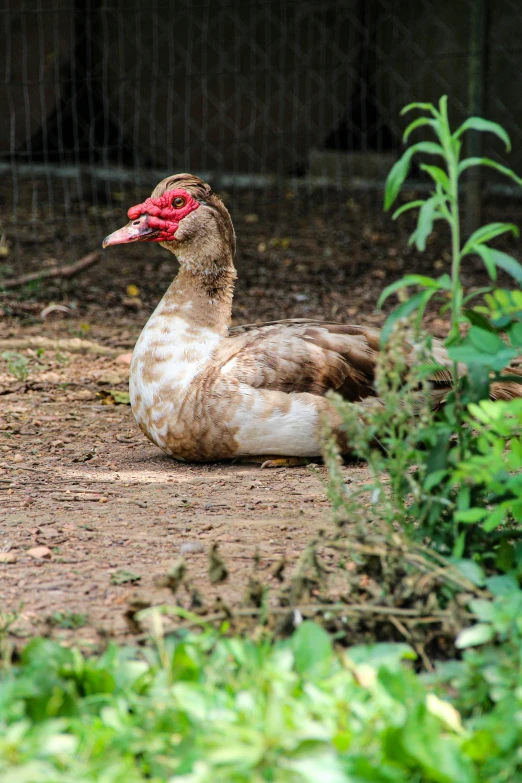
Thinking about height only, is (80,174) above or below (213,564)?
below

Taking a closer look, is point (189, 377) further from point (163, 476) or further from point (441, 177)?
point (441, 177)

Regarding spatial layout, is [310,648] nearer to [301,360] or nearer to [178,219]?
[301,360]

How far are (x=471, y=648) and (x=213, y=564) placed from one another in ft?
1.94

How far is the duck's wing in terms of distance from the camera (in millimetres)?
4004

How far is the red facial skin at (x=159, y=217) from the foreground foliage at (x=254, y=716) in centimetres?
237

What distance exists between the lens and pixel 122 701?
1980 mm

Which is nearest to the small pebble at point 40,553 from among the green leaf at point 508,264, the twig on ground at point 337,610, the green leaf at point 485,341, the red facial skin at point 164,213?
the twig on ground at point 337,610

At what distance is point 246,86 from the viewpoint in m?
10.5

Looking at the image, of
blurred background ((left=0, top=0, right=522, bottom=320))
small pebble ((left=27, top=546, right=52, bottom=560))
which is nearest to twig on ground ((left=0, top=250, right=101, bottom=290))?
blurred background ((left=0, top=0, right=522, bottom=320))

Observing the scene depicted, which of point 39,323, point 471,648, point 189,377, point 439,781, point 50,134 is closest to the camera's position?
point 439,781

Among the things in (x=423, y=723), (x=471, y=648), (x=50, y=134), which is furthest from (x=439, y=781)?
(x=50, y=134)

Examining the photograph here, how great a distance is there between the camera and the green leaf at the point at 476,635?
81.3 inches

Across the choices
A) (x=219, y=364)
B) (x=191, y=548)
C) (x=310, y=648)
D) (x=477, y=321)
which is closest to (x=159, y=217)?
(x=219, y=364)

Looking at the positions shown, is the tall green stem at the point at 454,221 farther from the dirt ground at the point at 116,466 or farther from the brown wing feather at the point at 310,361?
the brown wing feather at the point at 310,361
